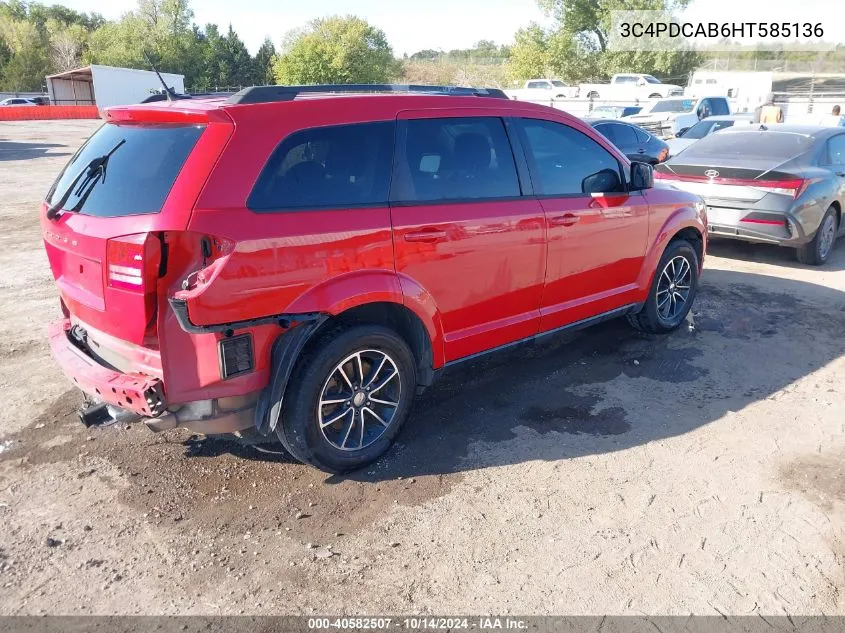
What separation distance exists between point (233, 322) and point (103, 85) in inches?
1930

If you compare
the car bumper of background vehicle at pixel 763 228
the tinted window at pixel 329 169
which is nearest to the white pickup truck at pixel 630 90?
the car bumper of background vehicle at pixel 763 228

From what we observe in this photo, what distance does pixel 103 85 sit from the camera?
1766 inches

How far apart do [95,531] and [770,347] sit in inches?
200

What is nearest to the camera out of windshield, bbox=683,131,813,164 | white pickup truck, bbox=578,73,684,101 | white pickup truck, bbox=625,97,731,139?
windshield, bbox=683,131,813,164

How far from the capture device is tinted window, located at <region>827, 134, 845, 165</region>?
8.45m

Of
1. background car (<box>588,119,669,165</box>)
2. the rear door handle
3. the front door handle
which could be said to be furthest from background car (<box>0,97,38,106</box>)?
the rear door handle

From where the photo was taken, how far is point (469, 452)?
3887 millimetres

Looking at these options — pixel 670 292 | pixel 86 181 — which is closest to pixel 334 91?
pixel 86 181

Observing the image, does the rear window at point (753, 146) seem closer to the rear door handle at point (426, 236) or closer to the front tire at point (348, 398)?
the rear door handle at point (426, 236)

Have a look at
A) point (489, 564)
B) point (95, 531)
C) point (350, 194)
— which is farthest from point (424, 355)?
point (95, 531)

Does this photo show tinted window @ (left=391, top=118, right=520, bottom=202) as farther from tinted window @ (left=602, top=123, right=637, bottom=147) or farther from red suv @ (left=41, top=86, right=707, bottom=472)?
tinted window @ (left=602, top=123, right=637, bottom=147)

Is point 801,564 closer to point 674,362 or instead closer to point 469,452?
point 469,452

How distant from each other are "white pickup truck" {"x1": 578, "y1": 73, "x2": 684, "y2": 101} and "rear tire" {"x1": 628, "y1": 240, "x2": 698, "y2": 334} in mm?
36361

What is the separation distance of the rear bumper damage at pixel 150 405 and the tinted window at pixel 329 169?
935mm
